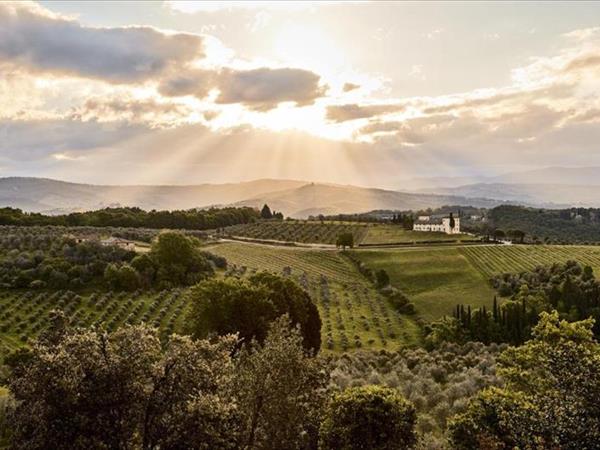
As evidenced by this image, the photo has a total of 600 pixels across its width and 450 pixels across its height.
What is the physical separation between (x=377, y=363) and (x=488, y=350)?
16106mm

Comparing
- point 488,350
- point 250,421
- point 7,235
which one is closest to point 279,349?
point 250,421

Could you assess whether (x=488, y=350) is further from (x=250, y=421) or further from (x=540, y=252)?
(x=540, y=252)

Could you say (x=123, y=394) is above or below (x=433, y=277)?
above

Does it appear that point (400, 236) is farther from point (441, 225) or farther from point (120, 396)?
point (120, 396)

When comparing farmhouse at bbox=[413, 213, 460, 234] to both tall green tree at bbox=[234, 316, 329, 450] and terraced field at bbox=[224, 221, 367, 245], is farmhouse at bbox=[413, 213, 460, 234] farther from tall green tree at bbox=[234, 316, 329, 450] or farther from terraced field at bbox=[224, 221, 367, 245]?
tall green tree at bbox=[234, 316, 329, 450]

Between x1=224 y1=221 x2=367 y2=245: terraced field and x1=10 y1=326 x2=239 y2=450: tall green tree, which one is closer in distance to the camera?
x1=10 y1=326 x2=239 y2=450: tall green tree

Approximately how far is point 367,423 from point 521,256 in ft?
346

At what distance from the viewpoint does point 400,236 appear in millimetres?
153375

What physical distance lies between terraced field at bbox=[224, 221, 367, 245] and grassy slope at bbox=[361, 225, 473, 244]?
3.35 metres

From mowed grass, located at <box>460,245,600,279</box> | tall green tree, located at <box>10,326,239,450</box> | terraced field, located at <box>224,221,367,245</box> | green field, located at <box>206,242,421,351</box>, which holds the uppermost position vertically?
terraced field, located at <box>224,221,367,245</box>

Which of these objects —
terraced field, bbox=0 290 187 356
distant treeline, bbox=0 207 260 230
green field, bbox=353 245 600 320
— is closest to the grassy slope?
green field, bbox=353 245 600 320

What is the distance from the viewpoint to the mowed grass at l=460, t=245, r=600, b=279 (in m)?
109

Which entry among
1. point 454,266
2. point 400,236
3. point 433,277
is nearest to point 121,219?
point 400,236

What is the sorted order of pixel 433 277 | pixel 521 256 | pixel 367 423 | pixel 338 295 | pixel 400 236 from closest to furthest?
pixel 367 423
pixel 338 295
pixel 433 277
pixel 521 256
pixel 400 236
